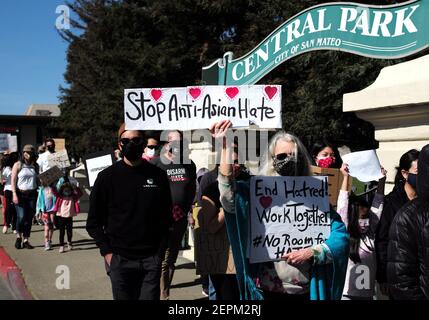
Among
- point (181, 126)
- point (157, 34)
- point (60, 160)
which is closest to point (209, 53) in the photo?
point (157, 34)

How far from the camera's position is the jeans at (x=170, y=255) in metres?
5.61

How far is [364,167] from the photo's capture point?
14.2ft

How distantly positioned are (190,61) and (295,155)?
1796 centimetres

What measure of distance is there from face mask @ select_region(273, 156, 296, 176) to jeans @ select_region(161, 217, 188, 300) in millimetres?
2801

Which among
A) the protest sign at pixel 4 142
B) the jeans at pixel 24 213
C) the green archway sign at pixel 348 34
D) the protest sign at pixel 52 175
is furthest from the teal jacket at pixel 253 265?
the protest sign at pixel 4 142

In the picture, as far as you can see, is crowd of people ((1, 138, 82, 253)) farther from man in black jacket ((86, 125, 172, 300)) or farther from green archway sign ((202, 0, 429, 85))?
man in black jacket ((86, 125, 172, 300))

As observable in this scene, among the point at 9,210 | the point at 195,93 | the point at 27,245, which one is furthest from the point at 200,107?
the point at 9,210

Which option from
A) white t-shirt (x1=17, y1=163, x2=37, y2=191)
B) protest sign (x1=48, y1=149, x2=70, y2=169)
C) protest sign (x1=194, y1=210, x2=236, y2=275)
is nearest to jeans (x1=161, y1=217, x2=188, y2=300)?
protest sign (x1=194, y1=210, x2=236, y2=275)

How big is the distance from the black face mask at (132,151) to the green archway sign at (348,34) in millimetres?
3072

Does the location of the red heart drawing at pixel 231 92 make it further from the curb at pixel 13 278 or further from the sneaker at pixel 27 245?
the sneaker at pixel 27 245

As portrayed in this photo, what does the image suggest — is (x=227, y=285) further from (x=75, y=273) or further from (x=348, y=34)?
(x=75, y=273)

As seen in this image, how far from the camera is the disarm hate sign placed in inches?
147

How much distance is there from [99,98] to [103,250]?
22.1m

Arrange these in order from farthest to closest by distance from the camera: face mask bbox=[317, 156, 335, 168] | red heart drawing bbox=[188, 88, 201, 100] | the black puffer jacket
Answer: face mask bbox=[317, 156, 335, 168] → red heart drawing bbox=[188, 88, 201, 100] → the black puffer jacket
